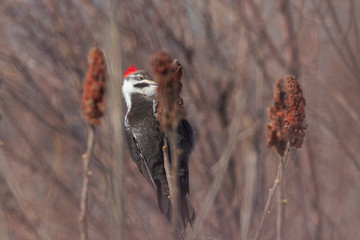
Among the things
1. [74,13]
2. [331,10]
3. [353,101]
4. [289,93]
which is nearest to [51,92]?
[74,13]

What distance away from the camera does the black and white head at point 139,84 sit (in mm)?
3418

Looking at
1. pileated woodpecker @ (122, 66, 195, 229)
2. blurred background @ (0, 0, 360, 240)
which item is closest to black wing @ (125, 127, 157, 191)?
pileated woodpecker @ (122, 66, 195, 229)

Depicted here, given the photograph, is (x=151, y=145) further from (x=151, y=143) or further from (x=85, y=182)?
(x=85, y=182)

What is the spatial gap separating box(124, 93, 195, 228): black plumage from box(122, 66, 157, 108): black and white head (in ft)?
0.36

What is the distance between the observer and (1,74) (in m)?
3.90

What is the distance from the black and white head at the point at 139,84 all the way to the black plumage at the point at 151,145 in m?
0.11

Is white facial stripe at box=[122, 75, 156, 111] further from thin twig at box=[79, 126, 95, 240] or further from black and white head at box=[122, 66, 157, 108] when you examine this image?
thin twig at box=[79, 126, 95, 240]

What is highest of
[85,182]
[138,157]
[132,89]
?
[132,89]

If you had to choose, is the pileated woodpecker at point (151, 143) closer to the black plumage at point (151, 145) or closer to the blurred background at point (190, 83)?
the black plumage at point (151, 145)

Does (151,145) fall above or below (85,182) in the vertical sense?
above

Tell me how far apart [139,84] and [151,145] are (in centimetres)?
49

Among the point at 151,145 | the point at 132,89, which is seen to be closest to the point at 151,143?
the point at 151,145

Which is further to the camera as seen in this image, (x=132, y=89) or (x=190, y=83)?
(x=190, y=83)

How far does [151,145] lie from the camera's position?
3254 millimetres
